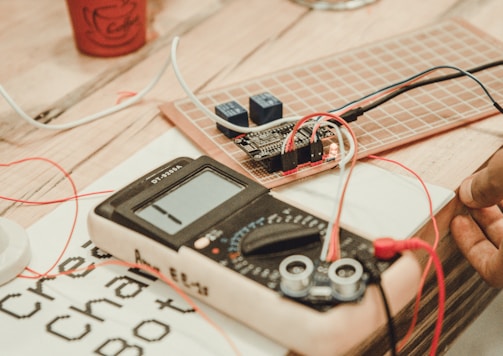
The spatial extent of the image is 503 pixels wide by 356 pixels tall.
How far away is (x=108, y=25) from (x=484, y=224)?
579 mm

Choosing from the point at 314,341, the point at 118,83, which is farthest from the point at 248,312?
the point at 118,83

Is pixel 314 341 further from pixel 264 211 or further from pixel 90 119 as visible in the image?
pixel 90 119

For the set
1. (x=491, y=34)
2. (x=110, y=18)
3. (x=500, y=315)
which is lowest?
(x=500, y=315)

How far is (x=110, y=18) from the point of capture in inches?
36.3

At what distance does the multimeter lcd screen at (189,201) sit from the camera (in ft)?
1.90

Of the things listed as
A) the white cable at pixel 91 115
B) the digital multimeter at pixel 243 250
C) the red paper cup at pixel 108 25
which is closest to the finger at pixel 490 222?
the digital multimeter at pixel 243 250

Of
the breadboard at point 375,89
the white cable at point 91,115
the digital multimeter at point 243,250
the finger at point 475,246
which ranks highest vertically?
the digital multimeter at point 243,250

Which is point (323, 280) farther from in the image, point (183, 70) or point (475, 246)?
point (183, 70)

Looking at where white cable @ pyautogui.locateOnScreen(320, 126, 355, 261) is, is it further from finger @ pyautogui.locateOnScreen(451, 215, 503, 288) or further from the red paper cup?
the red paper cup

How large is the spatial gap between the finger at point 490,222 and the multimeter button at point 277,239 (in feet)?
0.95

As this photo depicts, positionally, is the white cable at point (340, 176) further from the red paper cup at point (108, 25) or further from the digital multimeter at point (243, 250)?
the red paper cup at point (108, 25)

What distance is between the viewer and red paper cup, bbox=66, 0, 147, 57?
91cm

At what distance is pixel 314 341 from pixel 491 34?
73cm

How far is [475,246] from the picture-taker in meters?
0.73
